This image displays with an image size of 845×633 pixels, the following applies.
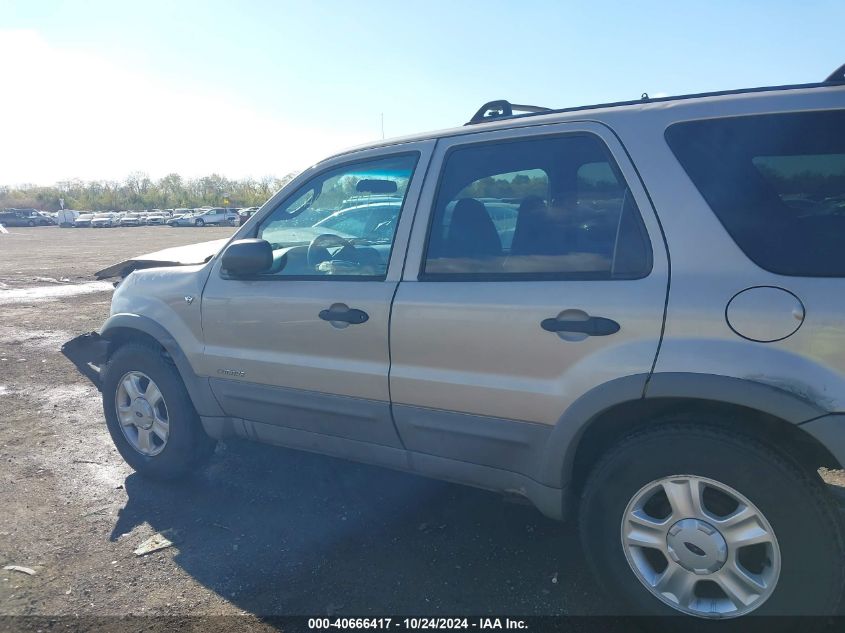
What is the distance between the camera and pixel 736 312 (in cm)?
216

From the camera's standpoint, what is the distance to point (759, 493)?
2.14 meters

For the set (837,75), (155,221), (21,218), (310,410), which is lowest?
(155,221)

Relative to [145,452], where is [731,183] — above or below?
above

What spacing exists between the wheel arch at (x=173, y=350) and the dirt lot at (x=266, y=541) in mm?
604

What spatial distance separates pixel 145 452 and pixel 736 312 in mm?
3506

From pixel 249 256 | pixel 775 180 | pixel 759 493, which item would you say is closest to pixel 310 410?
pixel 249 256

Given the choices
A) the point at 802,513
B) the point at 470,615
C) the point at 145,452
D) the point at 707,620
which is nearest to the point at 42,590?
the point at 145,452

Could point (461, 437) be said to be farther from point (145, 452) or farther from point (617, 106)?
point (145, 452)

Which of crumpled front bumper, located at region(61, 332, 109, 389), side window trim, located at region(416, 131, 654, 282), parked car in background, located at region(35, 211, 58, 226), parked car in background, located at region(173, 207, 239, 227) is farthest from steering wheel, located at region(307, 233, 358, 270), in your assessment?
parked car in background, located at region(35, 211, 58, 226)

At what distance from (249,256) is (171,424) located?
1333mm

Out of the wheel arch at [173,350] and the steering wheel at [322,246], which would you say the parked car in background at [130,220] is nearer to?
the wheel arch at [173,350]

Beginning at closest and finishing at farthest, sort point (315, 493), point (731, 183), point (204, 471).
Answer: point (731, 183) → point (315, 493) → point (204, 471)

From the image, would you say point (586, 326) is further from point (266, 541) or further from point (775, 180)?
point (266, 541)

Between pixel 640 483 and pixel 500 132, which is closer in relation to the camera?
pixel 640 483
